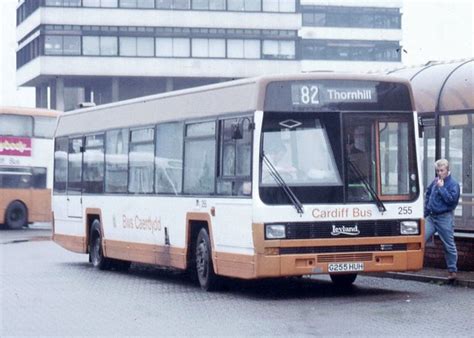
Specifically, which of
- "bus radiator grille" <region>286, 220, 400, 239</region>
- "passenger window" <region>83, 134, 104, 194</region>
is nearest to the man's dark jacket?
"bus radiator grille" <region>286, 220, 400, 239</region>

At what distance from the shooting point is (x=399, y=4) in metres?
115

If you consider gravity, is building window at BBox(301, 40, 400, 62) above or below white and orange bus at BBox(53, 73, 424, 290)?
above

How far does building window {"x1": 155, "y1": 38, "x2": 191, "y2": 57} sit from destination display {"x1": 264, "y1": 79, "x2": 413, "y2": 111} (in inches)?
2754

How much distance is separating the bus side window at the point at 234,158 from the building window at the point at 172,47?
228 feet

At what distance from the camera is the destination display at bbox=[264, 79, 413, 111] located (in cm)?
1585

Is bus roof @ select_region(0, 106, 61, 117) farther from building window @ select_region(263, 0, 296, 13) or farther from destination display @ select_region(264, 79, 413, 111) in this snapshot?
building window @ select_region(263, 0, 296, 13)

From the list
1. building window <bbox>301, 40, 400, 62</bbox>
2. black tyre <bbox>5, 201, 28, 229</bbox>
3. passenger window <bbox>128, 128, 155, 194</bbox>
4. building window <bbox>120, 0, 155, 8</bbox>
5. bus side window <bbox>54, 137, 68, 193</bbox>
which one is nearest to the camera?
passenger window <bbox>128, 128, 155, 194</bbox>

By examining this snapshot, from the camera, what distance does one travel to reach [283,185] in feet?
51.1

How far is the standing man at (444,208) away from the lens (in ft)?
57.5

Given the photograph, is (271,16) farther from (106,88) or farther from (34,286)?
(34,286)

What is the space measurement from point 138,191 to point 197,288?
2915 mm

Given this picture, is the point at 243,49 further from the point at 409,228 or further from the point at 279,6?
the point at 409,228

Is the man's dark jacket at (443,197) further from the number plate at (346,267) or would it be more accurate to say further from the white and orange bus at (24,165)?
the white and orange bus at (24,165)

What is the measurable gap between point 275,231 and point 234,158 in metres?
1.33
